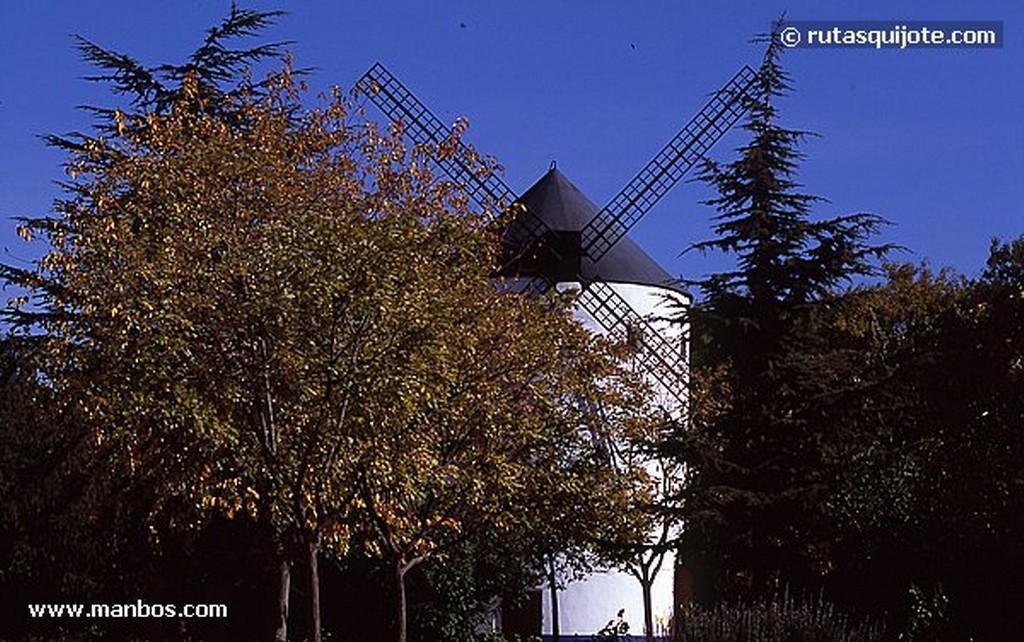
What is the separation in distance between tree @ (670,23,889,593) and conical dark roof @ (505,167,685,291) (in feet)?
35.7

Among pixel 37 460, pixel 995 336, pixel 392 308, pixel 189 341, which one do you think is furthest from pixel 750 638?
pixel 37 460

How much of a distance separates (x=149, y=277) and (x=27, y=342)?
13.3 meters

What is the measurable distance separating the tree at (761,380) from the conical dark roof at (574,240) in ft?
35.7

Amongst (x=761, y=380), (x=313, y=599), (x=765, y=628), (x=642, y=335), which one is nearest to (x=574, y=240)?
(x=642, y=335)

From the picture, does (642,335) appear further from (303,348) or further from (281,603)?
(303,348)

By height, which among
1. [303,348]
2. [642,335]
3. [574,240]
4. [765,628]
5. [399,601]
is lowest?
[765,628]

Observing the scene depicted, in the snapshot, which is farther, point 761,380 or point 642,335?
point 642,335

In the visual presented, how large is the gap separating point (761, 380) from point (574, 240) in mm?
13932

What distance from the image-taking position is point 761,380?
3269 centimetres

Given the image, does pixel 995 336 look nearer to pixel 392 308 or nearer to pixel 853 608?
pixel 853 608

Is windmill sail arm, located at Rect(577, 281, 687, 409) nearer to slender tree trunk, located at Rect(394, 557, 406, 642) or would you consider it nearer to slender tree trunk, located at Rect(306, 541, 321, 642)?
slender tree trunk, located at Rect(394, 557, 406, 642)

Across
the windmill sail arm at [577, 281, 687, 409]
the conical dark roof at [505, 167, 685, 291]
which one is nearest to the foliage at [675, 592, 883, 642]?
the windmill sail arm at [577, 281, 687, 409]

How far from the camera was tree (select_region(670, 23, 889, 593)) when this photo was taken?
3155 centimetres

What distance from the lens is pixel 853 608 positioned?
29.1 m
